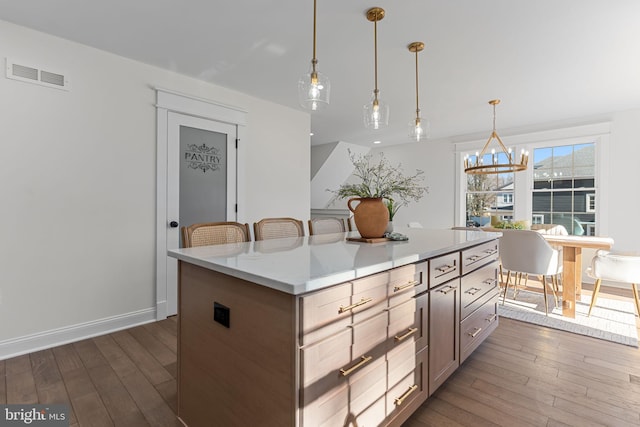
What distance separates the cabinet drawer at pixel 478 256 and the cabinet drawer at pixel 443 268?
12 centimetres

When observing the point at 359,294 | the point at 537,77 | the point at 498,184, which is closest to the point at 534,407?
the point at 359,294

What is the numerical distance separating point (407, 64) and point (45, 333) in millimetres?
3946

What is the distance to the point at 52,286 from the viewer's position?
103 inches

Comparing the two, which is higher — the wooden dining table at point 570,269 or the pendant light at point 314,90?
the pendant light at point 314,90

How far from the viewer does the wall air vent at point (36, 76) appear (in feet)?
7.92

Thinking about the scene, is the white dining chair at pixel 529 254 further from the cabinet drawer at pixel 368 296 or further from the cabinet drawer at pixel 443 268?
the cabinet drawer at pixel 368 296

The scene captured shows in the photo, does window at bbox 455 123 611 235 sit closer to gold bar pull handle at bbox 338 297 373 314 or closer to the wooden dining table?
the wooden dining table

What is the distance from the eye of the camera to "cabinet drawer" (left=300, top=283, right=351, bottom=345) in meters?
1.04

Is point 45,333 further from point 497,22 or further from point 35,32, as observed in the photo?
point 497,22

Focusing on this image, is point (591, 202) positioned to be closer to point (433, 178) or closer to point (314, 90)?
point (433, 178)

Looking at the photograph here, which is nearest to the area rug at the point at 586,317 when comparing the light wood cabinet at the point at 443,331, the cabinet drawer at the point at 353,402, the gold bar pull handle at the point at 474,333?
the gold bar pull handle at the point at 474,333

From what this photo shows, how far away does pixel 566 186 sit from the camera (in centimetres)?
502

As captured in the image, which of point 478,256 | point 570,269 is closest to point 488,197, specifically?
point 570,269

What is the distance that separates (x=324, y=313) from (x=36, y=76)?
3038 mm
